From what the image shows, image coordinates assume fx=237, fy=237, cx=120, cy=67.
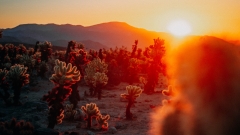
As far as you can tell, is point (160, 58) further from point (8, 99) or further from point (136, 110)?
point (8, 99)

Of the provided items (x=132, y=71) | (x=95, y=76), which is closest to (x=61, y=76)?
(x=95, y=76)

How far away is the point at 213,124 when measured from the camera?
3.25 metres

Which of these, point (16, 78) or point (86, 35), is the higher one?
point (86, 35)

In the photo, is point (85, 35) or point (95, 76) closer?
point (95, 76)

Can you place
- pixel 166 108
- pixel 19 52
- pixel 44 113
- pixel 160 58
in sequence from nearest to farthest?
1. pixel 166 108
2. pixel 44 113
3. pixel 160 58
4. pixel 19 52

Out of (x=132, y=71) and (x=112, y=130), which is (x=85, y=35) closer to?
(x=132, y=71)

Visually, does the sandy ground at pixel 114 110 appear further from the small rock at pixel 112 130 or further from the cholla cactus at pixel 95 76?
the cholla cactus at pixel 95 76

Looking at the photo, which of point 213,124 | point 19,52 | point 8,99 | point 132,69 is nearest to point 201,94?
point 213,124

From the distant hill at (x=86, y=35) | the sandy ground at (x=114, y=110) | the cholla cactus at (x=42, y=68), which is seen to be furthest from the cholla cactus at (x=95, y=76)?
the distant hill at (x=86, y=35)

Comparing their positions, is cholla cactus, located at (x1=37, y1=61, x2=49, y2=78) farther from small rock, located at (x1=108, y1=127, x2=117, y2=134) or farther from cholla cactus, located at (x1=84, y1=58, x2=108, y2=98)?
small rock, located at (x1=108, y1=127, x2=117, y2=134)

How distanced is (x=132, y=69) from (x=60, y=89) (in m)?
16.9

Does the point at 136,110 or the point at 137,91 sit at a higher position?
the point at 137,91

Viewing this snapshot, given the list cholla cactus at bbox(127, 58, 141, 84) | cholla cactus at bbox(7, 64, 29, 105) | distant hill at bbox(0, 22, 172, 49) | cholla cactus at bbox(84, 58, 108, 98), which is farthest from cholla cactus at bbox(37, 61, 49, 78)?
distant hill at bbox(0, 22, 172, 49)

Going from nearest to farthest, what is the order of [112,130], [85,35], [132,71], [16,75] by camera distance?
[112,130], [16,75], [132,71], [85,35]
